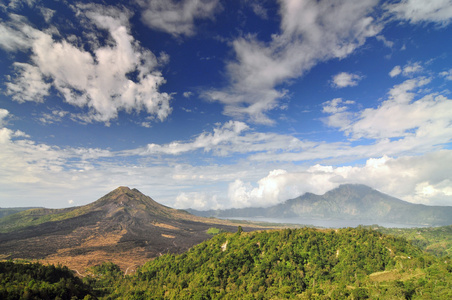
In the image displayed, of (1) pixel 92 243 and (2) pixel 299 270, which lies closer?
(2) pixel 299 270

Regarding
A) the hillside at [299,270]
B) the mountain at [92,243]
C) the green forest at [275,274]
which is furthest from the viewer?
the mountain at [92,243]

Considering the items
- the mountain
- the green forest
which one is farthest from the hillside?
the mountain

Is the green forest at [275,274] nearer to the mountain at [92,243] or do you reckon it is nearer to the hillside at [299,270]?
the hillside at [299,270]

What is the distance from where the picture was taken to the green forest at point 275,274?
1670 inches

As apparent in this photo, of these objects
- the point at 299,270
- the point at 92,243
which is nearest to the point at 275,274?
the point at 299,270

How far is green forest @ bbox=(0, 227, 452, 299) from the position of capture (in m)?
42.4

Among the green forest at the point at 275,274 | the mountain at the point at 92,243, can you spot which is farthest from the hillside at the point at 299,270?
the mountain at the point at 92,243

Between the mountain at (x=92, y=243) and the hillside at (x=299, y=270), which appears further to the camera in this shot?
the mountain at (x=92, y=243)

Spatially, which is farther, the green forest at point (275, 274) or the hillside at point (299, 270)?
the hillside at point (299, 270)

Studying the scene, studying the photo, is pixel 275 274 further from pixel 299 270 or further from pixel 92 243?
pixel 92 243

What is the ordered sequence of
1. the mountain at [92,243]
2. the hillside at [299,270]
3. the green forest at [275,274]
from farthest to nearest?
the mountain at [92,243], the hillside at [299,270], the green forest at [275,274]

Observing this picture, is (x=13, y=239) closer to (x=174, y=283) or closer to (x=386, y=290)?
(x=174, y=283)

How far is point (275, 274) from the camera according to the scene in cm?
6172

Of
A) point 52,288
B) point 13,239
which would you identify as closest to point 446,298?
point 52,288
